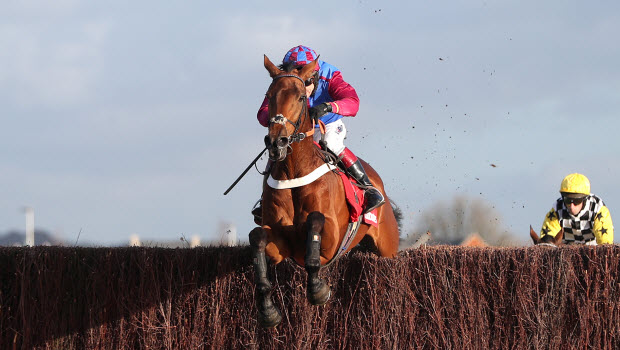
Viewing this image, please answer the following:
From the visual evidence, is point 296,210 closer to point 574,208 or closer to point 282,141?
point 282,141

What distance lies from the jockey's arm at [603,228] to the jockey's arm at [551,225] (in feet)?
1.57

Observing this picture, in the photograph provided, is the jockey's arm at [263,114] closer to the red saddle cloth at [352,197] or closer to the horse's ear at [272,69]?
the horse's ear at [272,69]

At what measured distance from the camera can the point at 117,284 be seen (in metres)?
7.69

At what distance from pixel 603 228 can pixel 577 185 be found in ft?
2.00

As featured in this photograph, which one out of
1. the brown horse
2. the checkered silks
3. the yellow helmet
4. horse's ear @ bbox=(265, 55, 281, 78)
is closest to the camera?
the brown horse

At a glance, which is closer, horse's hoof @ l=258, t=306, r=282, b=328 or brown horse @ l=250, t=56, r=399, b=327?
brown horse @ l=250, t=56, r=399, b=327

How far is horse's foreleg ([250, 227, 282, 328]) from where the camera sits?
570 centimetres

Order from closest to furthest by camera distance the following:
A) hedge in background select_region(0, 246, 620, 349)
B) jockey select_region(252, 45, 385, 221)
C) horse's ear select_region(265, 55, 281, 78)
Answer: horse's ear select_region(265, 55, 281, 78), jockey select_region(252, 45, 385, 221), hedge in background select_region(0, 246, 620, 349)

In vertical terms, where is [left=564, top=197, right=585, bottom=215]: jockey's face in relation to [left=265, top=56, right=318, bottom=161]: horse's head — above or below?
below

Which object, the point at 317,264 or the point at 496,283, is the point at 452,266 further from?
the point at 317,264

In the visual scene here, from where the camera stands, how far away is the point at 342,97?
656cm

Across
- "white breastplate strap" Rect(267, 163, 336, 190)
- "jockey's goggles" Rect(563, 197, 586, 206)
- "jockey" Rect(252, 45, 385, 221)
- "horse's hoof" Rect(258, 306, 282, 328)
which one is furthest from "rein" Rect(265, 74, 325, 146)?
"jockey's goggles" Rect(563, 197, 586, 206)

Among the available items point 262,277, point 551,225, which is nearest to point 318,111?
point 262,277

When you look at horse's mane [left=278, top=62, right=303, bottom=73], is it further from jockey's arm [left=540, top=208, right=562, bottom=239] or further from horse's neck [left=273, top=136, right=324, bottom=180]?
jockey's arm [left=540, top=208, right=562, bottom=239]
